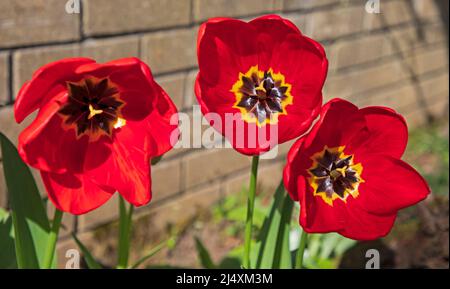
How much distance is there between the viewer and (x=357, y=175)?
1.17 meters

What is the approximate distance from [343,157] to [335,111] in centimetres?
11

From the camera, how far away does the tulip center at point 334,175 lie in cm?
115

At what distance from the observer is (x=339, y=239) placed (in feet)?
7.59

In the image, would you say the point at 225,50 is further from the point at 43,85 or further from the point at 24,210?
the point at 24,210

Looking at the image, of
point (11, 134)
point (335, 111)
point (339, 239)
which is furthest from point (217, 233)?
point (335, 111)

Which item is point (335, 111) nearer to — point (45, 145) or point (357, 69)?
point (45, 145)

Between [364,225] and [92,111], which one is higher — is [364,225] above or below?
below

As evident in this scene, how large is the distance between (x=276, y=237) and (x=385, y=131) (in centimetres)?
39

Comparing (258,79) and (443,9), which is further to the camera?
(443,9)

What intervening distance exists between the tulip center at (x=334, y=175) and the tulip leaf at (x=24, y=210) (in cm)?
53

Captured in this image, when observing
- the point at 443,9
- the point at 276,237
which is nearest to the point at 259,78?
the point at 276,237

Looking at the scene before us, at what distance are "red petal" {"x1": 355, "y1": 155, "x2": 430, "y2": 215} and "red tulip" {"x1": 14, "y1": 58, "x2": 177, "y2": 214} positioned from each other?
13.5 inches
